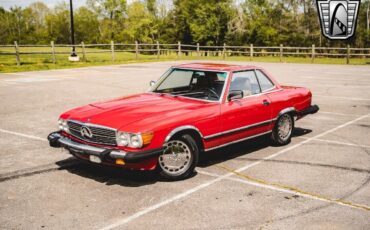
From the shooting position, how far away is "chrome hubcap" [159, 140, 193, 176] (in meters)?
5.38

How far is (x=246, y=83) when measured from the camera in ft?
22.0

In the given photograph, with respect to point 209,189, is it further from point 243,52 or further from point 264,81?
point 243,52

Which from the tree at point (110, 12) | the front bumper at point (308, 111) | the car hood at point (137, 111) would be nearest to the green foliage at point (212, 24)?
the tree at point (110, 12)

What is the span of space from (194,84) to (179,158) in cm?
160

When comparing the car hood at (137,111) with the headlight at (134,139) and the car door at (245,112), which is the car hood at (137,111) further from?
the car door at (245,112)

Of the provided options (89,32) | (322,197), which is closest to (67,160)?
(322,197)

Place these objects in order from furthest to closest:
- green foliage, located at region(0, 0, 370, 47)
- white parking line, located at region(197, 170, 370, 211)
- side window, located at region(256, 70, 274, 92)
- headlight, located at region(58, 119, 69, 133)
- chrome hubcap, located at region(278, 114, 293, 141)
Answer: green foliage, located at region(0, 0, 370, 47)
chrome hubcap, located at region(278, 114, 293, 141)
side window, located at region(256, 70, 274, 92)
headlight, located at region(58, 119, 69, 133)
white parking line, located at region(197, 170, 370, 211)

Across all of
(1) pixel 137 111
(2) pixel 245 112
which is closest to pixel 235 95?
(2) pixel 245 112

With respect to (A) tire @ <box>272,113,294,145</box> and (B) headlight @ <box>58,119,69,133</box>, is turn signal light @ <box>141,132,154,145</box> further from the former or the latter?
(A) tire @ <box>272,113,294,145</box>

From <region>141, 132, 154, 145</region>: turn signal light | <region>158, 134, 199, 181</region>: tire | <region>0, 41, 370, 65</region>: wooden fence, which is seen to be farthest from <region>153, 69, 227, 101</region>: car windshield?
<region>0, 41, 370, 65</region>: wooden fence

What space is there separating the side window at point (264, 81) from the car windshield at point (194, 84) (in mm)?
887

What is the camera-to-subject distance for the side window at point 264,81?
7008 mm

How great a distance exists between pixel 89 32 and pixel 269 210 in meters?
86.1

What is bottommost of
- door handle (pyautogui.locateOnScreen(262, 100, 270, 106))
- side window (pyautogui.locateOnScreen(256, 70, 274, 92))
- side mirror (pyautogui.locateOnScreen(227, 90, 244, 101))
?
door handle (pyautogui.locateOnScreen(262, 100, 270, 106))
